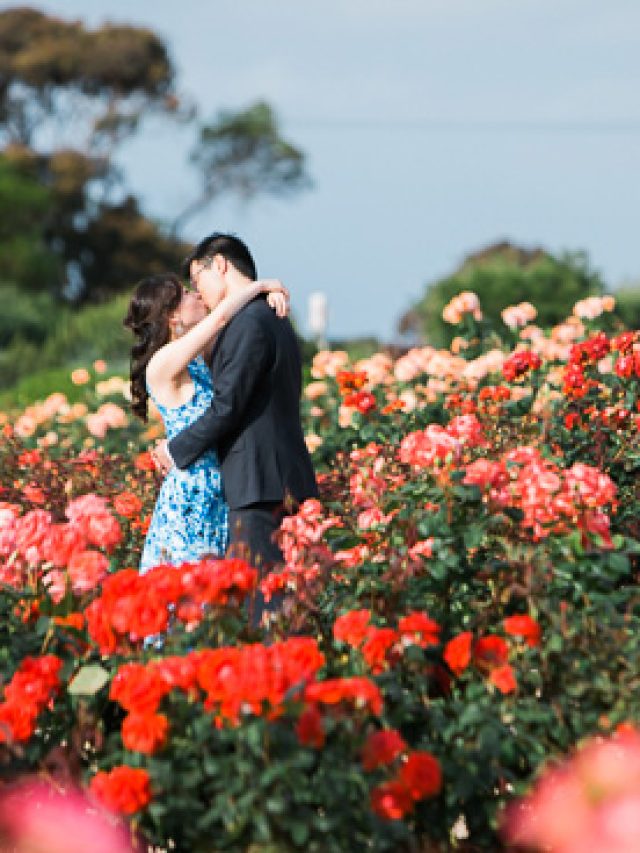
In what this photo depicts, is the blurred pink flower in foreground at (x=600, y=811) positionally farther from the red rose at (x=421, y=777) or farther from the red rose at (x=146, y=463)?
the red rose at (x=146, y=463)

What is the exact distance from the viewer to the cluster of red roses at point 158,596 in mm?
2816

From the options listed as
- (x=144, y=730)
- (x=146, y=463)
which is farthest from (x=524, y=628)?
(x=146, y=463)

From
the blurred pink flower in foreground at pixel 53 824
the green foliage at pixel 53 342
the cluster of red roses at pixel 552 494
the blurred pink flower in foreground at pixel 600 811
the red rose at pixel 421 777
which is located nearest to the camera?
the blurred pink flower in foreground at pixel 600 811

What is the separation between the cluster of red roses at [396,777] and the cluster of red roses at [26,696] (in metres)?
0.67

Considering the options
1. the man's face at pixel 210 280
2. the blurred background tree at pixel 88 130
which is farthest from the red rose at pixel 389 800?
the blurred background tree at pixel 88 130

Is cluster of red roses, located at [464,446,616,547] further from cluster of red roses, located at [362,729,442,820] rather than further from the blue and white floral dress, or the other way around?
the blue and white floral dress

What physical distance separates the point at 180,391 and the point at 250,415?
24cm

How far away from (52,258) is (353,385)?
26.6m

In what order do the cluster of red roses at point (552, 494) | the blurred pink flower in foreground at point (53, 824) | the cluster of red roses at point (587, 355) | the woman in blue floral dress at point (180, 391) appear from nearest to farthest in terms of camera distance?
the blurred pink flower in foreground at point (53, 824)
the cluster of red roses at point (552, 494)
the woman in blue floral dress at point (180, 391)
the cluster of red roses at point (587, 355)

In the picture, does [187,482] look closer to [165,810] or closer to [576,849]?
[165,810]

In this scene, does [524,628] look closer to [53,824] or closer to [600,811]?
[600,811]

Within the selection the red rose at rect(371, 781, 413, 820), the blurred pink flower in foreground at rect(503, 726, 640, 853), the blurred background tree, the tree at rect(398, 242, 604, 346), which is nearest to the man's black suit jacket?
the red rose at rect(371, 781, 413, 820)

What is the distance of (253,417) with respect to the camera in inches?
153

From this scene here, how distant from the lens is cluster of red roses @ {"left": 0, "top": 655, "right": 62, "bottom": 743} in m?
2.82
